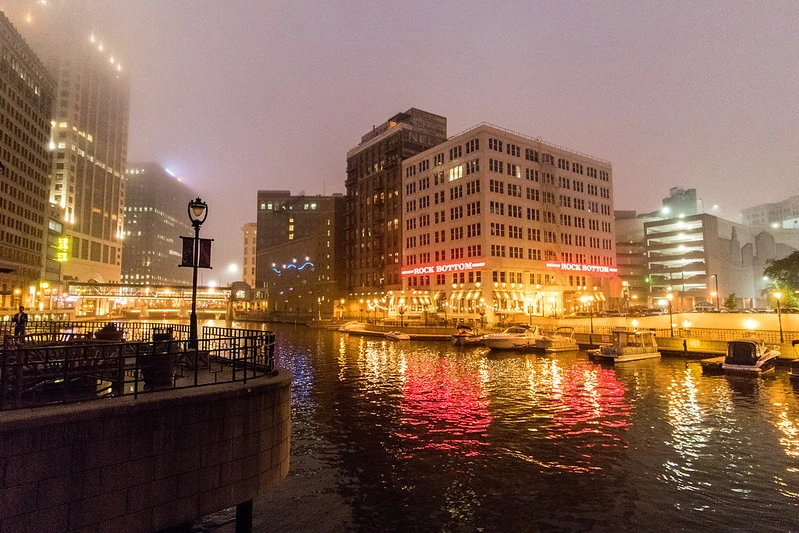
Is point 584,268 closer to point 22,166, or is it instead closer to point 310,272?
point 310,272

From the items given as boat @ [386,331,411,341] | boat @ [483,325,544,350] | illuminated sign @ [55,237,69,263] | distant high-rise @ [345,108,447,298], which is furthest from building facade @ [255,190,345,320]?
boat @ [483,325,544,350]

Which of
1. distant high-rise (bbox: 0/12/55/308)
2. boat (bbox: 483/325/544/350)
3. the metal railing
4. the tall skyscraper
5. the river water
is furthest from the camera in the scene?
the tall skyscraper

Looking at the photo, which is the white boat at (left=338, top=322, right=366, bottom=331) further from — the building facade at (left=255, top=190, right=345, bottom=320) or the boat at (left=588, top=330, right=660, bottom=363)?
the boat at (left=588, top=330, right=660, bottom=363)

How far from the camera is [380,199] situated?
117250 millimetres

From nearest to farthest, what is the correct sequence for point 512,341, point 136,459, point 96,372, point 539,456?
point 136,459 → point 96,372 → point 539,456 → point 512,341

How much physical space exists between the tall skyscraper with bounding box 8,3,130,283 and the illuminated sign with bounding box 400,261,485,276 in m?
117

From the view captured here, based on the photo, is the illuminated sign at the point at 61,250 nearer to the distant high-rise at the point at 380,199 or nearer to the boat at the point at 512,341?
the distant high-rise at the point at 380,199

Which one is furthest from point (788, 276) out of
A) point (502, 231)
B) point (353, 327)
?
point (353, 327)

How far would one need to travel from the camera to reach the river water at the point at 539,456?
12.4m

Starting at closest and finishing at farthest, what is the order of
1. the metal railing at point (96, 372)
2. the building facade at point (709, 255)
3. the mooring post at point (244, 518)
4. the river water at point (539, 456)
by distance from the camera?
the metal railing at point (96, 372), the mooring post at point (244, 518), the river water at point (539, 456), the building facade at point (709, 255)

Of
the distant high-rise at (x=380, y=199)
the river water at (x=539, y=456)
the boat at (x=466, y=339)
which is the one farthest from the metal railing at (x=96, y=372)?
the distant high-rise at (x=380, y=199)

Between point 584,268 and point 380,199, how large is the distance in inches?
2043

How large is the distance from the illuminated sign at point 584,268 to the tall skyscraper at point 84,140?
147792 mm

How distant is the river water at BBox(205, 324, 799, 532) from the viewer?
1245 cm
